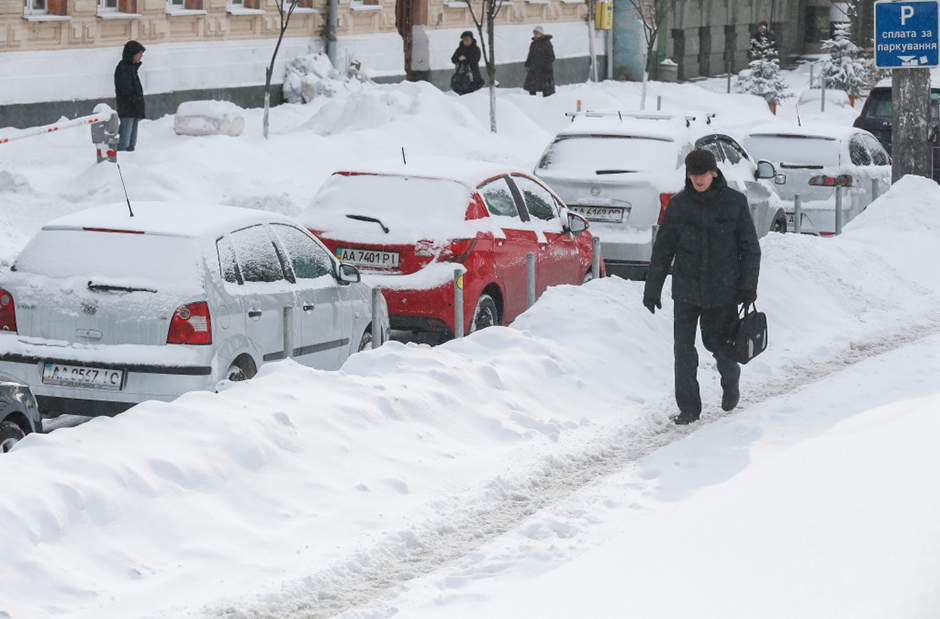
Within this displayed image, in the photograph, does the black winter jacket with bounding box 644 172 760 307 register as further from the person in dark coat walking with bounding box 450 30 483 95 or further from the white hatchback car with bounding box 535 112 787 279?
the person in dark coat walking with bounding box 450 30 483 95

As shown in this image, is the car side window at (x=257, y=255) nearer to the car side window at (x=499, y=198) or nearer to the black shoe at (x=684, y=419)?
the black shoe at (x=684, y=419)

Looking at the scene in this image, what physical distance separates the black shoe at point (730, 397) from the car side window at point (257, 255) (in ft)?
9.23

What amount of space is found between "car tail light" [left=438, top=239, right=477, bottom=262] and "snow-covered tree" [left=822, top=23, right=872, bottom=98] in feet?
113

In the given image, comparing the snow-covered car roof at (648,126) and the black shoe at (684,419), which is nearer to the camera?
the black shoe at (684,419)

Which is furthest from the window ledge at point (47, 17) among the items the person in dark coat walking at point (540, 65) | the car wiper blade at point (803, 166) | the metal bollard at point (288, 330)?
the metal bollard at point (288, 330)

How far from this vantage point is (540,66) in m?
35.6

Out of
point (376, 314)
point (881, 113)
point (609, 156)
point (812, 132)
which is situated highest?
point (881, 113)

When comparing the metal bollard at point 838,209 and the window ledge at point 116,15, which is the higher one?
the window ledge at point 116,15

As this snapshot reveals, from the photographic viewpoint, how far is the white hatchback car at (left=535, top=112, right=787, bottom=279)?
51.1 ft

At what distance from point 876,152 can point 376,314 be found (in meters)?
12.1

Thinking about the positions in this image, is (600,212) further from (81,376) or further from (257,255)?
→ (81,376)

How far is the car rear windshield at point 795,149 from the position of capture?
20406 mm

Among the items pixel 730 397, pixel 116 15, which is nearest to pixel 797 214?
pixel 730 397

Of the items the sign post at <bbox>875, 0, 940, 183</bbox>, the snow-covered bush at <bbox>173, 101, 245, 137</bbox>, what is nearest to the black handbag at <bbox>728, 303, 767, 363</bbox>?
the sign post at <bbox>875, 0, 940, 183</bbox>
